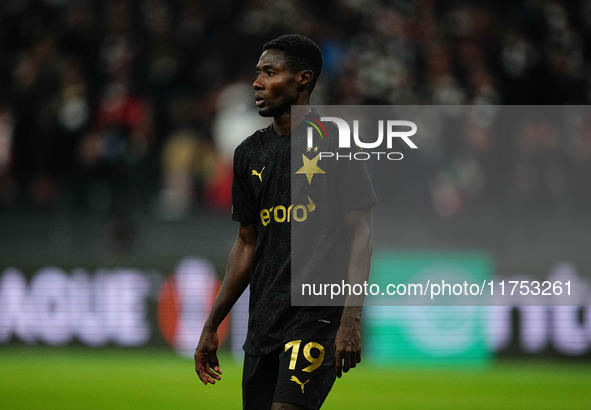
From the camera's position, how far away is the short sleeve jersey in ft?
16.7

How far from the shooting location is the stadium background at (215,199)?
12.3 meters

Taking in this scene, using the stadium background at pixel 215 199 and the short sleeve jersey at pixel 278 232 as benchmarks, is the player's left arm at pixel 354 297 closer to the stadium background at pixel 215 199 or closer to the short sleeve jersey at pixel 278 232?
the short sleeve jersey at pixel 278 232

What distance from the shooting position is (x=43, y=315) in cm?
1294

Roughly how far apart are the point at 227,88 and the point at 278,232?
8.68m

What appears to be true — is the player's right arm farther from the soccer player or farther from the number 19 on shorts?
the number 19 on shorts

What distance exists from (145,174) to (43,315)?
2.00 m

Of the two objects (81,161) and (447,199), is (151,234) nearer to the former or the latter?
(81,161)

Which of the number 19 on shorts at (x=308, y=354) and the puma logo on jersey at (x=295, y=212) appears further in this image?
the puma logo on jersey at (x=295, y=212)

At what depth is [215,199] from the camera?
13.0 m

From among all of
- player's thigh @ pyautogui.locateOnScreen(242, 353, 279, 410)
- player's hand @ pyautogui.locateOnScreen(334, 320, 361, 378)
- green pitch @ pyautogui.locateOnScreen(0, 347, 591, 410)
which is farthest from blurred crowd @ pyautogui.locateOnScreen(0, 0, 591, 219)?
player's hand @ pyautogui.locateOnScreen(334, 320, 361, 378)

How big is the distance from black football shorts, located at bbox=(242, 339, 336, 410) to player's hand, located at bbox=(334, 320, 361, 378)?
0.66ft

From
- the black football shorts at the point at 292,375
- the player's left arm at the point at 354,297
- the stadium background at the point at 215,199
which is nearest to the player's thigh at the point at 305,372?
the black football shorts at the point at 292,375

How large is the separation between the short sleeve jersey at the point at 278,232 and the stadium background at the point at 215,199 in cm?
586

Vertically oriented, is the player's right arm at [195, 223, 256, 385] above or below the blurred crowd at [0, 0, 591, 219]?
below
